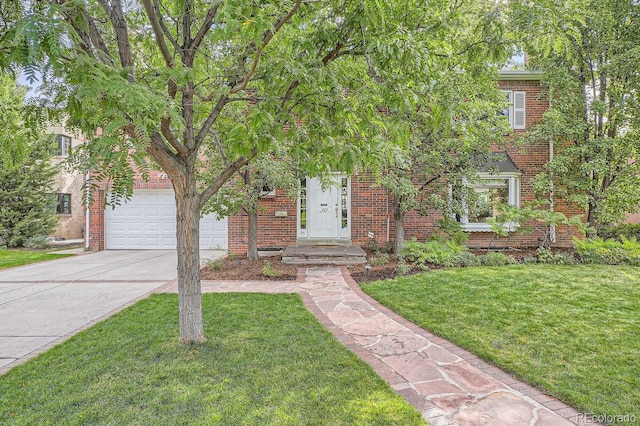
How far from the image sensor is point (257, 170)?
7.68 m

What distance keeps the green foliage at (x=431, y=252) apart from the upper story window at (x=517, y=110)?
4.83 m

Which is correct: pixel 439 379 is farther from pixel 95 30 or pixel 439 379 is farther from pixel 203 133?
pixel 95 30

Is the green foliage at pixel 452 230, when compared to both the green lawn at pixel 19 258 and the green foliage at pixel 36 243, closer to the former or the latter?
the green lawn at pixel 19 258

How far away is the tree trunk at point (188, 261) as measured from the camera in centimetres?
339

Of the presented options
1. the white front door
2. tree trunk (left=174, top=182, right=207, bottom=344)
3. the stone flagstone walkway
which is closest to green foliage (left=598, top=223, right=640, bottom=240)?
the white front door

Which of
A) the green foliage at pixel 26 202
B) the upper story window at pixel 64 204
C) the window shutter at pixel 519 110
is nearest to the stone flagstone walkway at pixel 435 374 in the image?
the window shutter at pixel 519 110

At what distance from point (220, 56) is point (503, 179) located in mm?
9371

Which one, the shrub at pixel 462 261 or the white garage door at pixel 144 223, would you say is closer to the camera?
the shrub at pixel 462 261

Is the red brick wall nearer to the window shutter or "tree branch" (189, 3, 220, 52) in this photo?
"tree branch" (189, 3, 220, 52)

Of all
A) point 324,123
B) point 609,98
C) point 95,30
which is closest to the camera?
point 95,30

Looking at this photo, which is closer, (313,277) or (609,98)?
(313,277)

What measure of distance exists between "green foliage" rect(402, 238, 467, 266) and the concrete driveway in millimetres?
5400

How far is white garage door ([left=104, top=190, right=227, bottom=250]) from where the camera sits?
11742 millimetres

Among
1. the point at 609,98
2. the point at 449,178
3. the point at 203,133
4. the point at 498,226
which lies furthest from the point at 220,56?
the point at 609,98
